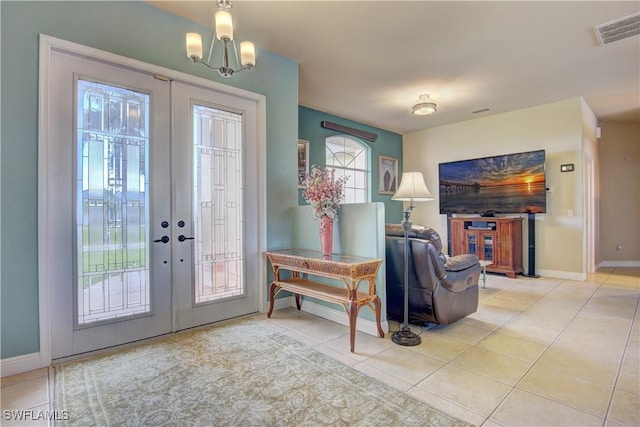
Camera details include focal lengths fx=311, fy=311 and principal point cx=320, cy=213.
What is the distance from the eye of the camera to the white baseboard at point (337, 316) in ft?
9.58

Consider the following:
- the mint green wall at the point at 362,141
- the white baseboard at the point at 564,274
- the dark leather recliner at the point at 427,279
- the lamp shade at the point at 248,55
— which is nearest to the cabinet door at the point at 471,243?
the white baseboard at the point at 564,274

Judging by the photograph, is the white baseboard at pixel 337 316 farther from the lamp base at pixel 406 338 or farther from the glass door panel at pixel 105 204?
the glass door panel at pixel 105 204

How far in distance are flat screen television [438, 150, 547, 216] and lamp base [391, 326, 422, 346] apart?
4.00 m

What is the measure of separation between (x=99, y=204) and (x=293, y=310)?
2.23 metres

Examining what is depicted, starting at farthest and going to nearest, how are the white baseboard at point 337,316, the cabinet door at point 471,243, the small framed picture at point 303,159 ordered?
1. the cabinet door at point 471,243
2. the small framed picture at point 303,159
3. the white baseboard at point 337,316

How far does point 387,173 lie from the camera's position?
23.5 ft

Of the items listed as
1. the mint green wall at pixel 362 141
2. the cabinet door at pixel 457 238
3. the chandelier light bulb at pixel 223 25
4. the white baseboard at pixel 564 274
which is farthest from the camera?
the cabinet door at pixel 457 238

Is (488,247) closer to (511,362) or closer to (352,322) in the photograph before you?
(511,362)

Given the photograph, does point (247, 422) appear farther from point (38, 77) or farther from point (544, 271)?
point (544, 271)

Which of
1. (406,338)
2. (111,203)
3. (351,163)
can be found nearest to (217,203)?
(111,203)

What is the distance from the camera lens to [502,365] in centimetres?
231

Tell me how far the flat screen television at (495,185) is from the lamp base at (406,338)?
400 centimetres

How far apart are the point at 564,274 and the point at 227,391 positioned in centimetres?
575

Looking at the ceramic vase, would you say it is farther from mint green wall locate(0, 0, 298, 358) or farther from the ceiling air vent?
the ceiling air vent
